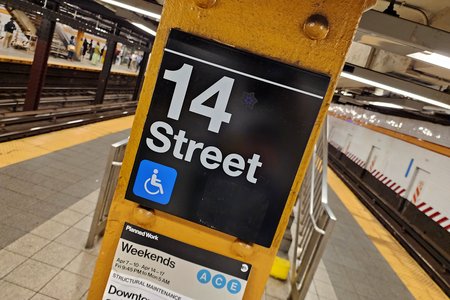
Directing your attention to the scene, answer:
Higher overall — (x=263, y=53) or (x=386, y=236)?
(x=263, y=53)

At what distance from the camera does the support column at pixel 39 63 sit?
8.38 m

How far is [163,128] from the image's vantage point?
1210mm

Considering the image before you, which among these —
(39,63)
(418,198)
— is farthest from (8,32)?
(418,198)

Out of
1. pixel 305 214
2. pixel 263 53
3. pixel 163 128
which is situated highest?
pixel 263 53

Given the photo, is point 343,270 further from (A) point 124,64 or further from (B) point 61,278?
(A) point 124,64

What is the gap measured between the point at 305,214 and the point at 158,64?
15.1ft

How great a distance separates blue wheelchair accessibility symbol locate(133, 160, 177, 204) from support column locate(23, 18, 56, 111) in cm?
852

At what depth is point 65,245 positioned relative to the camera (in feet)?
13.0

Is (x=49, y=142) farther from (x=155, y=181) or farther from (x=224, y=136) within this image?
(x=224, y=136)

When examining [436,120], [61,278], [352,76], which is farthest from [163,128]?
[436,120]

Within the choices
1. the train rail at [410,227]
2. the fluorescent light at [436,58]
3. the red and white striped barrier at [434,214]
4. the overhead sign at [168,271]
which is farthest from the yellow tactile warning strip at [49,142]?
the red and white striped barrier at [434,214]

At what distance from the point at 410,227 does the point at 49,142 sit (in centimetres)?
892

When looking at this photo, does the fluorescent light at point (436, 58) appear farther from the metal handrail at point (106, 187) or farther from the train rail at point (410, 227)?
the train rail at point (410, 227)

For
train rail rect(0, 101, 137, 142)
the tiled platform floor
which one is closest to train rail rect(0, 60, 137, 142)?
train rail rect(0, 101, 137, 142)
